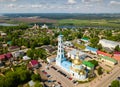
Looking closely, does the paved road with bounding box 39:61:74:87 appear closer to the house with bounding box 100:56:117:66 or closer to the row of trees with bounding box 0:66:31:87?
the row of trees with bounding box 0:66:31:87

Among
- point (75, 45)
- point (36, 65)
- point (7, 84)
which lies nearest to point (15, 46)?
point (36, 65)

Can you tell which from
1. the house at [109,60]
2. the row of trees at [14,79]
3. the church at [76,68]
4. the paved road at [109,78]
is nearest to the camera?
the row of trees at [14,79]

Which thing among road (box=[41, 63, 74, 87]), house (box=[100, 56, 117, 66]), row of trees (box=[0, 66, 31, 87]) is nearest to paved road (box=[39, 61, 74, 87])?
road (box=[41, 63, 74, 87])

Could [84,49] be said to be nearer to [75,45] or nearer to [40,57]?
[75,45]

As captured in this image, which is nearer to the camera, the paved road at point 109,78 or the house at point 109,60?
the paved road at point 109,78

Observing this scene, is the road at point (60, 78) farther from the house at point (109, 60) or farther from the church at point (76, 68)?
the house at point (109, 60)

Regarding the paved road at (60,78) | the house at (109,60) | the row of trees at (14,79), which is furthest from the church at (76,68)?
the house at (109,60)

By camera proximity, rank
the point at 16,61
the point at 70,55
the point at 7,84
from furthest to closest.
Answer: the point at 70,55, the point at 16,61, the point at 7,84

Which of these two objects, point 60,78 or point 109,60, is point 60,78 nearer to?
point 60,78

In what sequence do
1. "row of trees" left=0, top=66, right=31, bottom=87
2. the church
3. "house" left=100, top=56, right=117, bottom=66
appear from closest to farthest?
"row of trees" left=0, top=66, right=31, bottom=87, the church, "house" left=100, top=56, right=117, bottom=66

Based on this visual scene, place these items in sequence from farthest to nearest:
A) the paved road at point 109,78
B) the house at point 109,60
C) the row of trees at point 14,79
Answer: the house at point 109,60
the paved road at point 109,78
the row of trees at point 14,79

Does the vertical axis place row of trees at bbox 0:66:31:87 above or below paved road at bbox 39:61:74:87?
above
